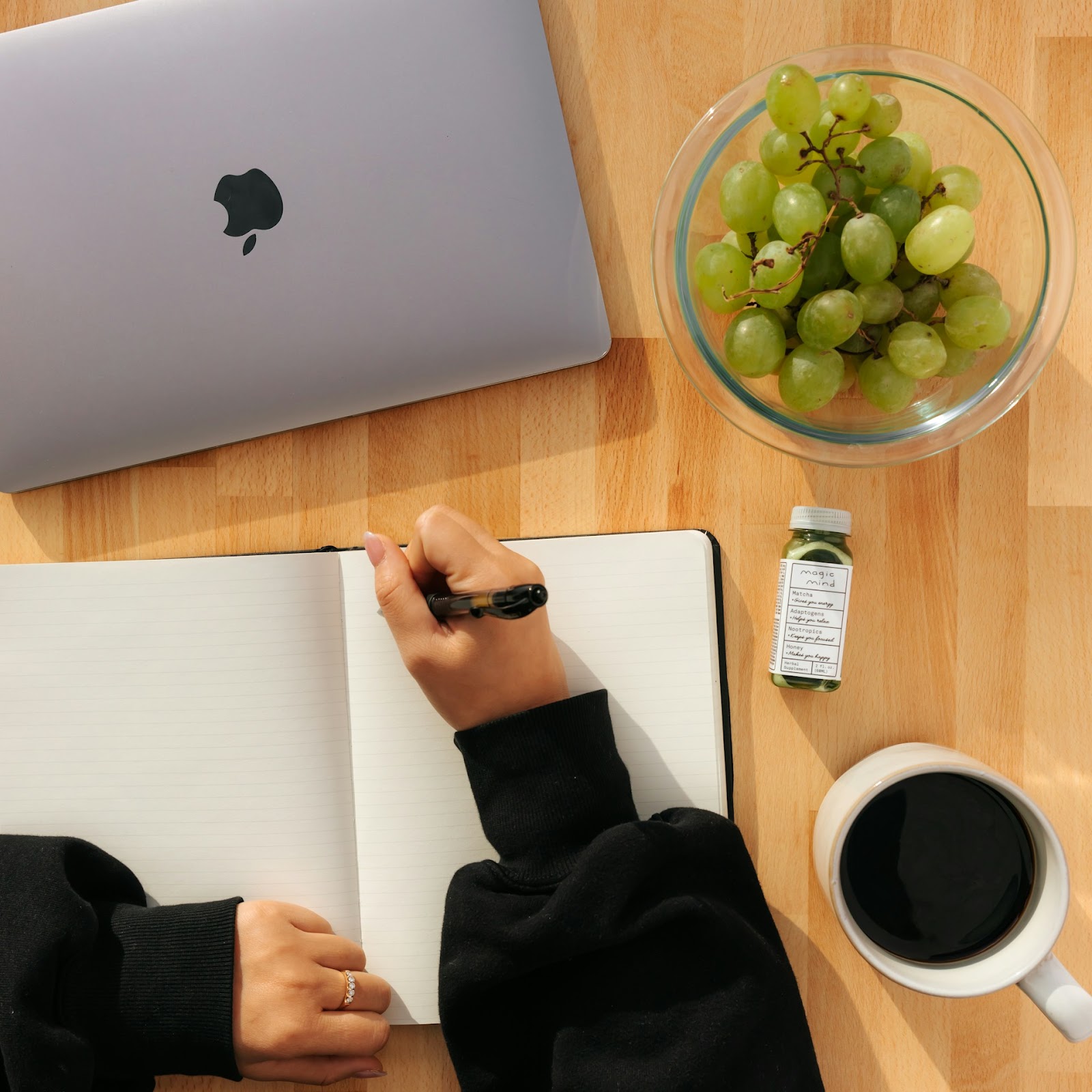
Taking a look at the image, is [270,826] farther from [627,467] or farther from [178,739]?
[627,467]

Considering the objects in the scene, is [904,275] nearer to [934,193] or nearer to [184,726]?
[934,193]

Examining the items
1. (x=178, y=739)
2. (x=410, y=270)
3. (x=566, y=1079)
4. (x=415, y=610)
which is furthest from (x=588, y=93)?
(x=566, y=1079)

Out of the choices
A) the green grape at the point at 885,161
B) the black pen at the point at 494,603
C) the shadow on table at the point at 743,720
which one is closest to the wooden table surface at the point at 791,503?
the shadow on table at the point at 743,720

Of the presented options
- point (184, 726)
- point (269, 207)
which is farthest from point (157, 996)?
point (269, 207)

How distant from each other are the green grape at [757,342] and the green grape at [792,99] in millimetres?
116

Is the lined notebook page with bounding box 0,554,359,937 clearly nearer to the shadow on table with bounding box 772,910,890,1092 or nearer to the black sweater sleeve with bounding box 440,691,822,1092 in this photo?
the black sweater sleeve with bounding box 440,691,822,1092

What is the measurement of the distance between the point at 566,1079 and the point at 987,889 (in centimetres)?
35

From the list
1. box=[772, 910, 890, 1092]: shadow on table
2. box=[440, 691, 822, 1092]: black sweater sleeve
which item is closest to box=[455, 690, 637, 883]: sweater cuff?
box=[440, 691, 822, 1092]: black sweater sleeve

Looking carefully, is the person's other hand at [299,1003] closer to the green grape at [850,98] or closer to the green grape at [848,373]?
the green grape at [848,373]

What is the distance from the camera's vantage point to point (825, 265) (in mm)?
521

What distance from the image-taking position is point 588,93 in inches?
27.1

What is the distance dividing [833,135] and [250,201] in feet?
1.40

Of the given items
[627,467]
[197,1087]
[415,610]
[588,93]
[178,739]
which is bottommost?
[197,1087]

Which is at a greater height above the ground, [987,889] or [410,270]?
[410,270]
